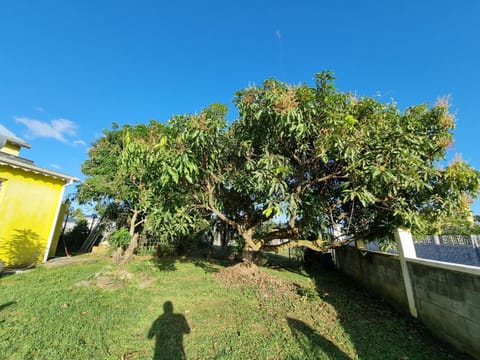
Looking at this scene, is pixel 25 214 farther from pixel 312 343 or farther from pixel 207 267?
pixel 312 343

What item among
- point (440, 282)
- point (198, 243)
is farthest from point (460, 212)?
point (198, 243)

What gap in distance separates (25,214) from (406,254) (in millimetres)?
9752

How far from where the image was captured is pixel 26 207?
6285mm

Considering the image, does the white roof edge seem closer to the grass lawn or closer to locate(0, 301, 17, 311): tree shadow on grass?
the grass lawn

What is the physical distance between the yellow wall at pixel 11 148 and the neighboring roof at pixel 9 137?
219mm

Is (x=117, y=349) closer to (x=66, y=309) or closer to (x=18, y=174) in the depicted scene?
(x=66, y=309)

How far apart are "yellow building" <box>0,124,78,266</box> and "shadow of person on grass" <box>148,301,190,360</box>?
18.1ft

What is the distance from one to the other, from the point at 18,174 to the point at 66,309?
509 cm

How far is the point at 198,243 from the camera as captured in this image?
11.1 m

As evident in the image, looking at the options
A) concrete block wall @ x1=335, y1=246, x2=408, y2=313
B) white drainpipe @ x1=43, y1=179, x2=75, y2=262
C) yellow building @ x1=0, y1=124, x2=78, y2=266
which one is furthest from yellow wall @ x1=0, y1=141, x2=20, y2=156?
concrete block wall @ x1=335, y1=246, x2=408, y2=313

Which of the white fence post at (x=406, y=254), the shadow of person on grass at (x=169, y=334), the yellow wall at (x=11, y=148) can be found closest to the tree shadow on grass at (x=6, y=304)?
the shadow of person on grass at (x=169, y=334)

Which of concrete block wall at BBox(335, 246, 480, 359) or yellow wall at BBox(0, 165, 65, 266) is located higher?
A: yellow wall at BBox(0, 165, 65, 266)

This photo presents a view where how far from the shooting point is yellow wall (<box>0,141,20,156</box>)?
304 inches

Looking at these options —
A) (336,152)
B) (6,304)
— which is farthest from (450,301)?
(6,304)
